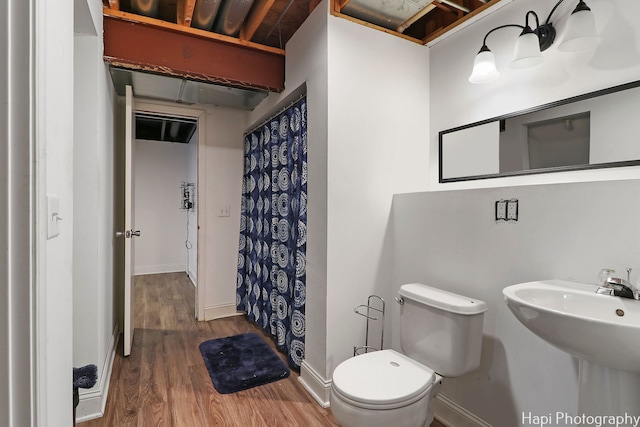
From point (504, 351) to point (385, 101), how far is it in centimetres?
154

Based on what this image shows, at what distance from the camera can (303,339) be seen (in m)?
2.21

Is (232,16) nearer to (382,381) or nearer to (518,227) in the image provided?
(518,227)

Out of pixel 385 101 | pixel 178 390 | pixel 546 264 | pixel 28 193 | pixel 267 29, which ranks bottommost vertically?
pixel 178 390

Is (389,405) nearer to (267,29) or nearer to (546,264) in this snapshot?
(546,264)

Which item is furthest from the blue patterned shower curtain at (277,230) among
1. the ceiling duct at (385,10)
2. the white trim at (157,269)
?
the white trim at (157,269)

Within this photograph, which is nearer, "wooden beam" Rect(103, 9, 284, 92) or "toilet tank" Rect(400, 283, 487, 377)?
"toilet tank" Rect(400, 283, 487, 377)

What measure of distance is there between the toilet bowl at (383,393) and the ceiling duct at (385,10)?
1.98 meters

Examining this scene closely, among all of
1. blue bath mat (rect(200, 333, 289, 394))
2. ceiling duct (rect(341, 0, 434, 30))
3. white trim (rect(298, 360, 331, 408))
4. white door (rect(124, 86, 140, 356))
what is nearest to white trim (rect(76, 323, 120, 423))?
white door (rect(124, 86, 140, 356))

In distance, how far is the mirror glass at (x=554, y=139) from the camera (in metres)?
1.33

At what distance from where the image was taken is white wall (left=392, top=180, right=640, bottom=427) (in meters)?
1.22

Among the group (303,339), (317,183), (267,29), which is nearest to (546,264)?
(317,183)

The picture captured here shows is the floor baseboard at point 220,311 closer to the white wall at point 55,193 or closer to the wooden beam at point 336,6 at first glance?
the white wall at point 55,193

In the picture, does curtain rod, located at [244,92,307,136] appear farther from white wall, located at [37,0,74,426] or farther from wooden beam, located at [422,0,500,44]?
white wall, located at [37,0,74,426]

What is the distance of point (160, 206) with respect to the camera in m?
5.29
